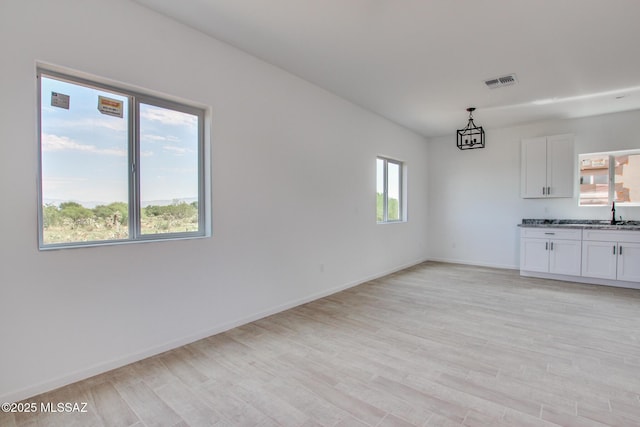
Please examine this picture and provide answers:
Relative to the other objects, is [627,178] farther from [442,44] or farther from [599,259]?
[442,44]

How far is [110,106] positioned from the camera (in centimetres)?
253

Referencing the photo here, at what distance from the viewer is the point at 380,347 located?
112 inches

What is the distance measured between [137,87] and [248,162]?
3.91 ft

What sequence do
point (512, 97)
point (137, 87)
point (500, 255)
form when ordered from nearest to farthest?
1. point (137, 87)
2. point (512, 97)
3. point (500, 255)

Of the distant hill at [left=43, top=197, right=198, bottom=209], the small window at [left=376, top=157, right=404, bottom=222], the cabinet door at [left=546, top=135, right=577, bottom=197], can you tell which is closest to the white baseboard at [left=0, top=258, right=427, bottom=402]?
the distant hill at [left=43, top=197, right=198, bottom=209]

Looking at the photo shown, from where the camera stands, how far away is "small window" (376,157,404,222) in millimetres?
5875

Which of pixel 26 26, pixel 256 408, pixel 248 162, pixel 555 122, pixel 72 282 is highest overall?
pixel 555 122

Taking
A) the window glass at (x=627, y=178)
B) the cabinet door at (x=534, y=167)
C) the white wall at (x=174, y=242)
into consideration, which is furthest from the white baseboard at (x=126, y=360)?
the window glass at (x=627, y=178)

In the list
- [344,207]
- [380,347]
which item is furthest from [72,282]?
[344,207]

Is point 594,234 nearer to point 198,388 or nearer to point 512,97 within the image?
point 512,97

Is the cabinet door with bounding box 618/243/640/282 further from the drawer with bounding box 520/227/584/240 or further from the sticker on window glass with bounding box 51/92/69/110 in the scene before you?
the sticker on window glass with bounding box 51/92/69/110

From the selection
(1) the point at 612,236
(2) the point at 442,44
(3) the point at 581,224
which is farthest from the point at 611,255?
(2) the point at 442,44

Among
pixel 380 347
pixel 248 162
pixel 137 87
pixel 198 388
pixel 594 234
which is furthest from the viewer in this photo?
pixel 594 234

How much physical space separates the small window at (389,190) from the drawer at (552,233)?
226cm
